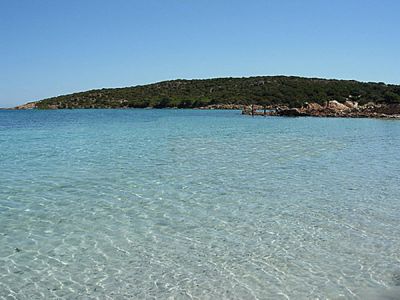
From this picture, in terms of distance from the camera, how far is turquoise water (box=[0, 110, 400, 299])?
18.3ft

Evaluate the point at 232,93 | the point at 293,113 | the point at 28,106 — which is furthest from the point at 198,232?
the point at 28,106

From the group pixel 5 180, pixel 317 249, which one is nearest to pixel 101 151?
pixel 5 180

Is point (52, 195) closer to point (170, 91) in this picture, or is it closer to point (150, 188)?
point (150, 188)

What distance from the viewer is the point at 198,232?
7.60 meters

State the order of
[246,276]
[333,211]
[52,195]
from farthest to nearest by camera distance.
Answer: [52,195] < [333,211] < [246,276]

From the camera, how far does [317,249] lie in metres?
6.84

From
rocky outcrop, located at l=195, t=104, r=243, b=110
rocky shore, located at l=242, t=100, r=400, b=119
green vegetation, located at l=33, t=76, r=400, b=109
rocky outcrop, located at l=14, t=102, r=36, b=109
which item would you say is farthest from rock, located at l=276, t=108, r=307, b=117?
rocky outcrop, located at l=14, t=102, r=36, b=109

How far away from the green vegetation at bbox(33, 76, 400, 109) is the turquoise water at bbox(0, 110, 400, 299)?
2857 inches

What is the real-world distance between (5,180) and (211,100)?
315 feet

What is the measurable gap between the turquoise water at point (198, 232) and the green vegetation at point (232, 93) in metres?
72.6

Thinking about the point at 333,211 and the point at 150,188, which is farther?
the point at 150,188

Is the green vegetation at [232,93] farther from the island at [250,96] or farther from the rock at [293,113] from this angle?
the rock at [293,113]

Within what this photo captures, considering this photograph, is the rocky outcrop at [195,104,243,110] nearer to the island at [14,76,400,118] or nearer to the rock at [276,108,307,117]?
the island at [14,76,400,118]

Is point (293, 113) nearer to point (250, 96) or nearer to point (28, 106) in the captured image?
point (250, 96)
